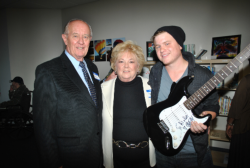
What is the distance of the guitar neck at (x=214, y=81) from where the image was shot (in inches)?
42.5

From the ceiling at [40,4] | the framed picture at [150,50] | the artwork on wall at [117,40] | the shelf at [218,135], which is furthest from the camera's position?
the ceiling at [40,4]

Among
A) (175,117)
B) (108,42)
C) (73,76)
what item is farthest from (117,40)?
(175,117)

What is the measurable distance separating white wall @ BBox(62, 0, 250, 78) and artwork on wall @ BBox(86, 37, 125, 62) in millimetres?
136

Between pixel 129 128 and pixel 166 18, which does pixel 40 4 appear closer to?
pixel 166 18

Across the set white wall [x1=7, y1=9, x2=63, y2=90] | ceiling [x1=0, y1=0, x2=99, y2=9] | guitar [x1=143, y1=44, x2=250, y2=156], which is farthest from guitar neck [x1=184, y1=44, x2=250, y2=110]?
white wall [x1=7, y1=9, x2=63, y2=90]

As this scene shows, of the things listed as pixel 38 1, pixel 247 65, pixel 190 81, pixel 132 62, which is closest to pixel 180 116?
pixel 190 81

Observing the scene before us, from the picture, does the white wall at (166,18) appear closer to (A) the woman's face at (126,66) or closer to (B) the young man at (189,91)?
(B) the young man at (189,91)

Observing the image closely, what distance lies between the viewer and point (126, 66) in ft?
5.05

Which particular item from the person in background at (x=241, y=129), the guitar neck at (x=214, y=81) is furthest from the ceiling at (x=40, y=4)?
the person in background at (x=241, y=129)

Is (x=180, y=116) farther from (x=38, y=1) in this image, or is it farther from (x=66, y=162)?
(x=38, y=1)

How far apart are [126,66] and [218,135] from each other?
2.73 meters

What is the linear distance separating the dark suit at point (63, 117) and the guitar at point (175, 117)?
60cm

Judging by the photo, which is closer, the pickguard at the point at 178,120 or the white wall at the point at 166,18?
the pickguard at the point at 178,120

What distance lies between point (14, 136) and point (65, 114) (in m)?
4.19
